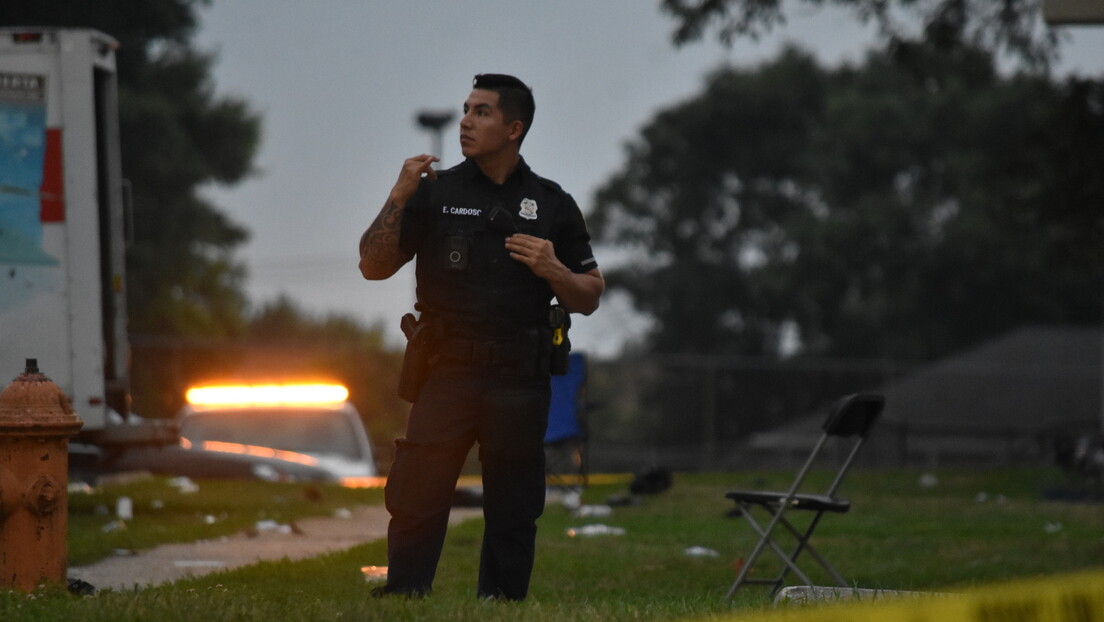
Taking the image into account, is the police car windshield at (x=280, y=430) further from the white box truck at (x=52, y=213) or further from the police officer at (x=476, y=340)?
the police officer at (x=476, y=340)

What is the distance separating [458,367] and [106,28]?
25.9m

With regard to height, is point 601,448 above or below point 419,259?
below

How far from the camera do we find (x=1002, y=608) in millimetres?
2375

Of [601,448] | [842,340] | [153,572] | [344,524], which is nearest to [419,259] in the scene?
[153,572]

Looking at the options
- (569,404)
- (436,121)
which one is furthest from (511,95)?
(436,121)

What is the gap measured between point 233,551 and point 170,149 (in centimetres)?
2419

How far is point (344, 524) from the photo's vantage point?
1066 cm

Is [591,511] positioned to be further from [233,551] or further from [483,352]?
[483,352]

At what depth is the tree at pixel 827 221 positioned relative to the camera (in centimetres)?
4516

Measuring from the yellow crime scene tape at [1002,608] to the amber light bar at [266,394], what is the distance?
1206cm

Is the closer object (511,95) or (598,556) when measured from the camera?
(511,95)

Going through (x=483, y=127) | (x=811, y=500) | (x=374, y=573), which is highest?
(x=483, y=127)

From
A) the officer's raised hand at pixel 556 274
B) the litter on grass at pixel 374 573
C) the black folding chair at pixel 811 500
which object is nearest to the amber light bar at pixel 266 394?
the litter on grass at pixel 374 573

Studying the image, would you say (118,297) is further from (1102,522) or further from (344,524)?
(1102,522)
